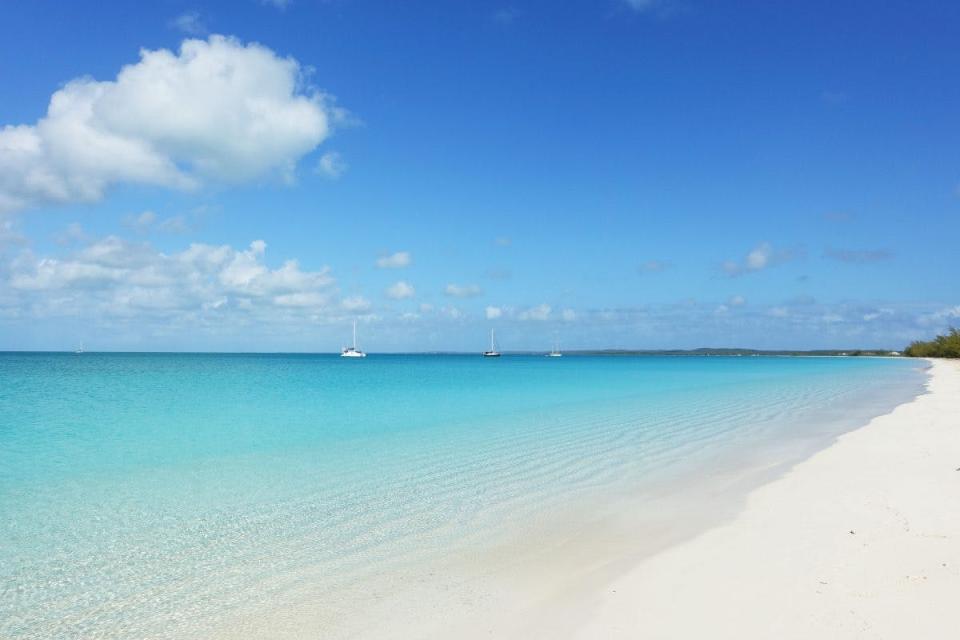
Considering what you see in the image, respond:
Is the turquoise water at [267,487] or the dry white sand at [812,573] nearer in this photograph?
the dry white sand at [812,573]

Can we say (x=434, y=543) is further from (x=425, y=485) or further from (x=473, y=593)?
→ (x=425, y=485)

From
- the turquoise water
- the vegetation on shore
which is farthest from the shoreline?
the vegetation on shore

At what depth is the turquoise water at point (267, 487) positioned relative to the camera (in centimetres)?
604

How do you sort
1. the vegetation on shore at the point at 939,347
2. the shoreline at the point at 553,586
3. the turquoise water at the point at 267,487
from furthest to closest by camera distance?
1. the vegetation on shore at the point at 939,347
2. the turquoise water at the point at 267,487
3. the shoreline at the point at 553,586

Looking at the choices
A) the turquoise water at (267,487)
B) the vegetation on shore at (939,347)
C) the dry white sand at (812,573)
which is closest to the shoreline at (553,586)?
the dry white sand at (812,573)

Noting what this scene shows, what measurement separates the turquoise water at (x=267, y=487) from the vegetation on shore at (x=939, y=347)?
95.7 m

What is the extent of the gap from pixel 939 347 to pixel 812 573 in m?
136

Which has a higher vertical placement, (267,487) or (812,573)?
(812,573)

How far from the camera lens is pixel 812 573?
228 inches

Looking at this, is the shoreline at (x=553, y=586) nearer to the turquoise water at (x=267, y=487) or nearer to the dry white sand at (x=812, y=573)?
the dry white sand at (x=812, y=573)

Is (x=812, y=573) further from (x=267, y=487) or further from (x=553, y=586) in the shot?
(x=267, y=487)

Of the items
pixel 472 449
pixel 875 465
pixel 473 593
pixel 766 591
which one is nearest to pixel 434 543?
pixel 473 593

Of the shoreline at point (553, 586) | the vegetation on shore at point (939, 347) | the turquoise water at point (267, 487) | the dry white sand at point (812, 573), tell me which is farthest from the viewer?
the vegetation on shore at point (939, 347)

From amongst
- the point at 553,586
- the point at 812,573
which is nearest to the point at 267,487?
the point at 553,586
